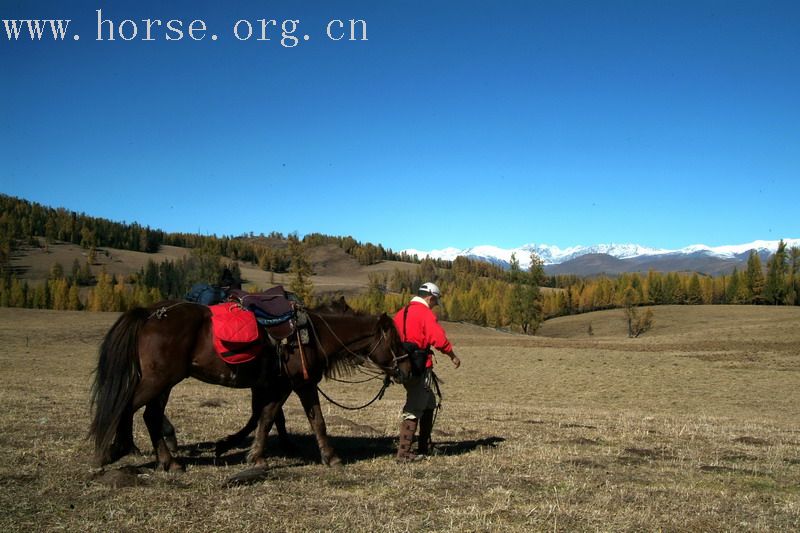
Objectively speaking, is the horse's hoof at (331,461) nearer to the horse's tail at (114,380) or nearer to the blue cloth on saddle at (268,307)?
the blue cloth on saddle at (268,307)

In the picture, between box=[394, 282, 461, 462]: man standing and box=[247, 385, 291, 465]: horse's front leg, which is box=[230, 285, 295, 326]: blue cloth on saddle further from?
box=[394, 282, 461, 462]: man standing

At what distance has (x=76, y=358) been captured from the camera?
3781 centimetres

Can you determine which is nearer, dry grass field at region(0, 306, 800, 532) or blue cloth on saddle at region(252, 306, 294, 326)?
dry grass field at region(0, 306, 800, 532)

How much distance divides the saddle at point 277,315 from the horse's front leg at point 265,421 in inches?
29.5

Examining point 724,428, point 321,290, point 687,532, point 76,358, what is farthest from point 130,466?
point 321,290

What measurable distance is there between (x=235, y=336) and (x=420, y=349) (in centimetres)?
275

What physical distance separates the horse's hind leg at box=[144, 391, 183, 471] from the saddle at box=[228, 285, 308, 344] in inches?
63.0

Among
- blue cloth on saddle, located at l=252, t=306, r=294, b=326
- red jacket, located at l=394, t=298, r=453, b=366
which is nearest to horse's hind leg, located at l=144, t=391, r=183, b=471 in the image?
blue cloth on saddle, located at l=252, t=306, r=294, b=326

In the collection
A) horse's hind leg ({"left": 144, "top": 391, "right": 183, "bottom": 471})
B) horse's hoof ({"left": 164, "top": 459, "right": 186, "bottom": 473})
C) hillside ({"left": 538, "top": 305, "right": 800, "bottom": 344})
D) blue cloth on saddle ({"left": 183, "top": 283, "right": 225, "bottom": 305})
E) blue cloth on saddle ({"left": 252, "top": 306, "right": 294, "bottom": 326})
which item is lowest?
hillside ({"left": 538, "top": 305, "right": 800, "bottom": 344})

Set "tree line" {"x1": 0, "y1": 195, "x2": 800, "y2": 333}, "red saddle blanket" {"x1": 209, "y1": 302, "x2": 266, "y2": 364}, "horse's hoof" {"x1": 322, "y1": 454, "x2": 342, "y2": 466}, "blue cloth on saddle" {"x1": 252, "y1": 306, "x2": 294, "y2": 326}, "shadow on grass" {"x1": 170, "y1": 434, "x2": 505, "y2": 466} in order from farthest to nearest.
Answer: "tree line" {"x1": 0, "y1": 195, "x2": 800, "y2": 333}
"shadow on grass" {"x1": 170, "y1": 434, "x2": 505, "y2": 466}
"blue cloth on saddle" {"x1": 252, "y1": 306, "x2": 294, "y2": 326}
"horse's hoof" {"x1": 322, "y1": 454, "x2": 342, "y2": 466}
"red saddle blanket" {"x1": 209, "y1": 302, "x2": 266, "y2": 364}

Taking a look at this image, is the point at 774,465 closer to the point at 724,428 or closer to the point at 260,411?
the point at 724,428

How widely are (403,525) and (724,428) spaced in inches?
447

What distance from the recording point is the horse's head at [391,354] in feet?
28.7

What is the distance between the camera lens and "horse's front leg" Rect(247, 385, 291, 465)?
7.99 meters
